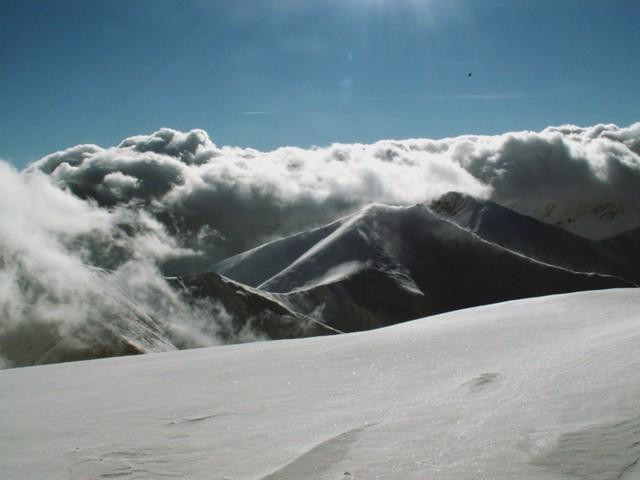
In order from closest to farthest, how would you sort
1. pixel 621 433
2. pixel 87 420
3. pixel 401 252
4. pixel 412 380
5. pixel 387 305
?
pixel 621 433
pixel 87 420
pixel 412 380
pixel 387 305
pixel 401 252

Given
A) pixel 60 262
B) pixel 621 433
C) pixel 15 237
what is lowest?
pixel 621 433

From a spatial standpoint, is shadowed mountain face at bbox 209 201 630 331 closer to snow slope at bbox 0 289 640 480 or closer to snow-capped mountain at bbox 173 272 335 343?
snow-capped mountain at bbox 173 272 335 343

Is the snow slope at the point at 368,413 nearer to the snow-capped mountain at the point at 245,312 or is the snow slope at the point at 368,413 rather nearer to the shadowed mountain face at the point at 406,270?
the snow-capped mountain at the point at 245,312

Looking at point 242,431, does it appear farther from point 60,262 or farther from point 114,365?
point 60,262

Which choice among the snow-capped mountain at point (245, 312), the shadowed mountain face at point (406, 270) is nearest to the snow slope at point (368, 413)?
the snow-capped mountain at point (245, 312)

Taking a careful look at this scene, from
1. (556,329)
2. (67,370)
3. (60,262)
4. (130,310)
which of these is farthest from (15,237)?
(556,329)

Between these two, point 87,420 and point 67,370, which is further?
point 67,370
